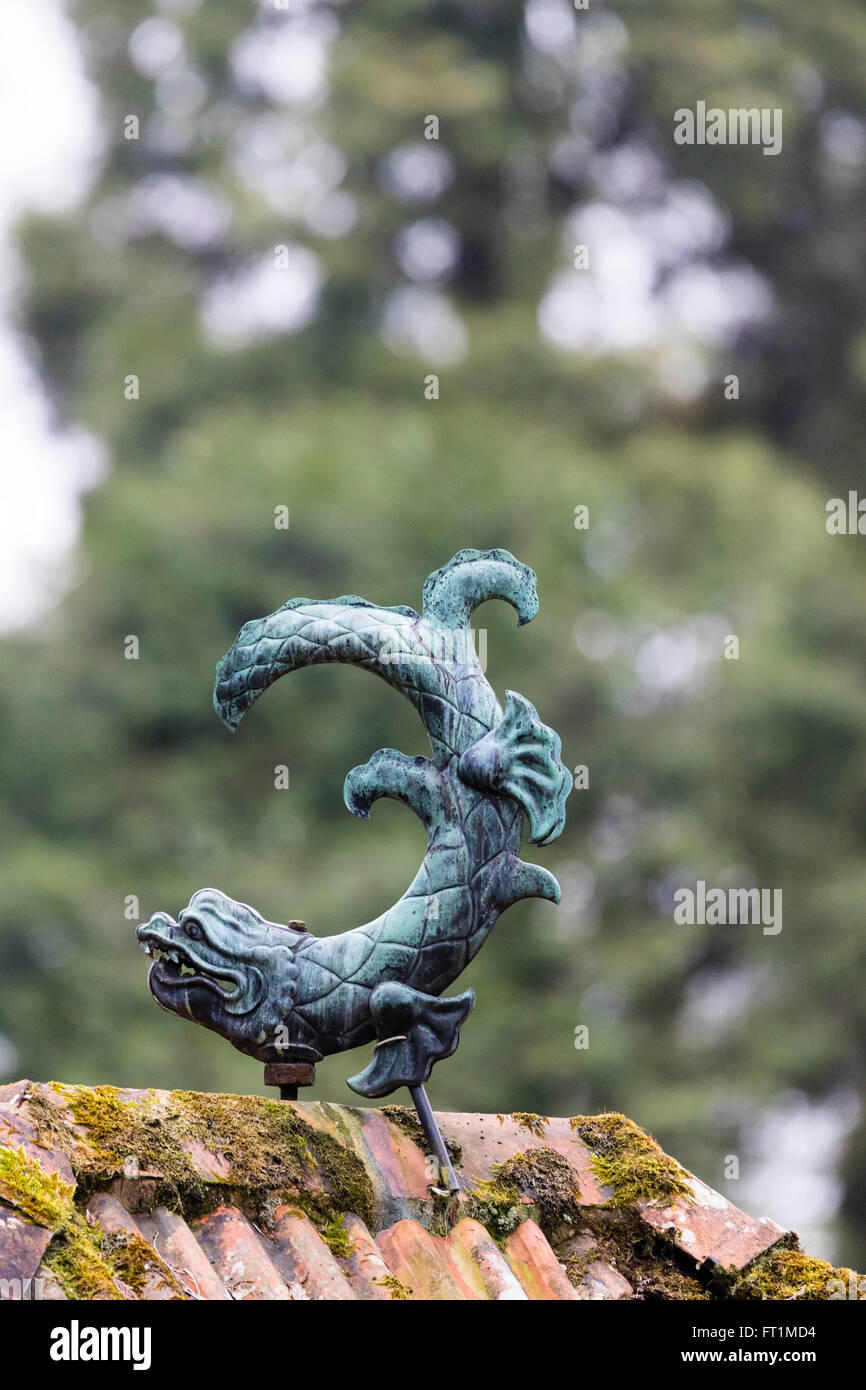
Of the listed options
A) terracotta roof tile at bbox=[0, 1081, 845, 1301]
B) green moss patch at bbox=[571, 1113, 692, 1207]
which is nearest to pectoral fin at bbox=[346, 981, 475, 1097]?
terracotta roof tile at bbox=[0, 1081, 845, 1301]

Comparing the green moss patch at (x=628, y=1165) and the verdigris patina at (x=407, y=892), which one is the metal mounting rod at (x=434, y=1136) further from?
the green moss patch at (x=628, y=1165)

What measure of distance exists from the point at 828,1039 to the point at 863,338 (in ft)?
13.6

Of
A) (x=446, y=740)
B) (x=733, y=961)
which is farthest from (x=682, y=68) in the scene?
(x=446, y=740)

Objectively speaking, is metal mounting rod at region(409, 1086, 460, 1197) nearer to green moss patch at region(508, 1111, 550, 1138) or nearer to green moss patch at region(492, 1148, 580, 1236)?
green moss patch at region(492, 1148, 580, 1236)

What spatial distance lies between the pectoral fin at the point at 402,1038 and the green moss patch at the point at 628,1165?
0.41 m

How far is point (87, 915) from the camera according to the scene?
25.4ft

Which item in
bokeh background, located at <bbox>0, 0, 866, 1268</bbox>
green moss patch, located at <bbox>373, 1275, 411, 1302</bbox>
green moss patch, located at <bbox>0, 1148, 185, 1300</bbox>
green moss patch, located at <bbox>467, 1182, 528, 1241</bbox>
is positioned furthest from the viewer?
bokeh background, located at <bbox>0, 0, 866, 1268</bbox>

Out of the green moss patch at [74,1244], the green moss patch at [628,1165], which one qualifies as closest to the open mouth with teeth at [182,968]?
Result: the green moss patch at [74,1244]

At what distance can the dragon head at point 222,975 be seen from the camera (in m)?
2.47

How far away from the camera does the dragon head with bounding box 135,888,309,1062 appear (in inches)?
97.2

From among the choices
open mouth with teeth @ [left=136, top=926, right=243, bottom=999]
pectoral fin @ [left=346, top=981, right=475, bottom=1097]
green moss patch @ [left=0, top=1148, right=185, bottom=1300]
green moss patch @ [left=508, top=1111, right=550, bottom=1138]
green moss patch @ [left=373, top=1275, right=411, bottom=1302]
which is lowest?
green moss patch @ [left=373, top=1275, right=411, bottom=1302]

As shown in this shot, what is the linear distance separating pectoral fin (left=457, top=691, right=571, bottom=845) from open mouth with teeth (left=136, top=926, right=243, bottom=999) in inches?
17.2

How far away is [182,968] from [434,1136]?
429 mm
